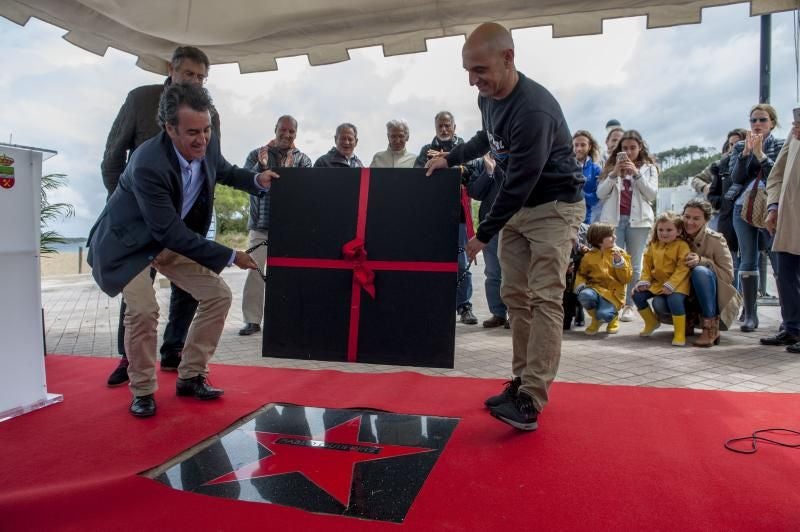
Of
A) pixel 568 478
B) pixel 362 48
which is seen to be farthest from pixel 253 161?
pixel 568 478

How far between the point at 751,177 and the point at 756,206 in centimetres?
37

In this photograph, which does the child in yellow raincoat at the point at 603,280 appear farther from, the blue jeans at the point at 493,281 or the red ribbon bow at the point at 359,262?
the red ribbon bow at the point at 359,262

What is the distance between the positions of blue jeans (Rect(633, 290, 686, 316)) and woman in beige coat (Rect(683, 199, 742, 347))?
17 centimetres

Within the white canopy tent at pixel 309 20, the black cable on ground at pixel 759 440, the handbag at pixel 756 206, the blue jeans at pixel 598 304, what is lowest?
the black cable on ground at pixel 759 440

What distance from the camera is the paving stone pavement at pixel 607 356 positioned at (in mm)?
3939

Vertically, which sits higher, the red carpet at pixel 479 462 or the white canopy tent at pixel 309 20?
the white canopy tent at pixel 309 20

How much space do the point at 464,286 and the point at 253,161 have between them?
259 centimetres

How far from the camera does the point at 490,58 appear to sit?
2.72 meters

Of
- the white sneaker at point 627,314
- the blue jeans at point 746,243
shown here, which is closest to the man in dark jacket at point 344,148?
the white sneaker at point 627,314

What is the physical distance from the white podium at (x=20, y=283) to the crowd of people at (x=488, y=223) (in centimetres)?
33

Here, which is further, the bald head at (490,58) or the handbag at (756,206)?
the handbag at (756,206)

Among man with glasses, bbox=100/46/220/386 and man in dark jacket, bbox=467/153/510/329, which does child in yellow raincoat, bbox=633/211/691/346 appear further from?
man with glasses, bbox=100/46/220/386

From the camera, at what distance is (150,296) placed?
3.29m

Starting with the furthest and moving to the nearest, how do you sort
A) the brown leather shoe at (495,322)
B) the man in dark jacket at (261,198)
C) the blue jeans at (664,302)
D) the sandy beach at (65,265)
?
the sandy beach at (65,265) < the brown leather shoe at (495,322) < the man in dark jacket at (261,198) < the blue jeans at (664,302)
